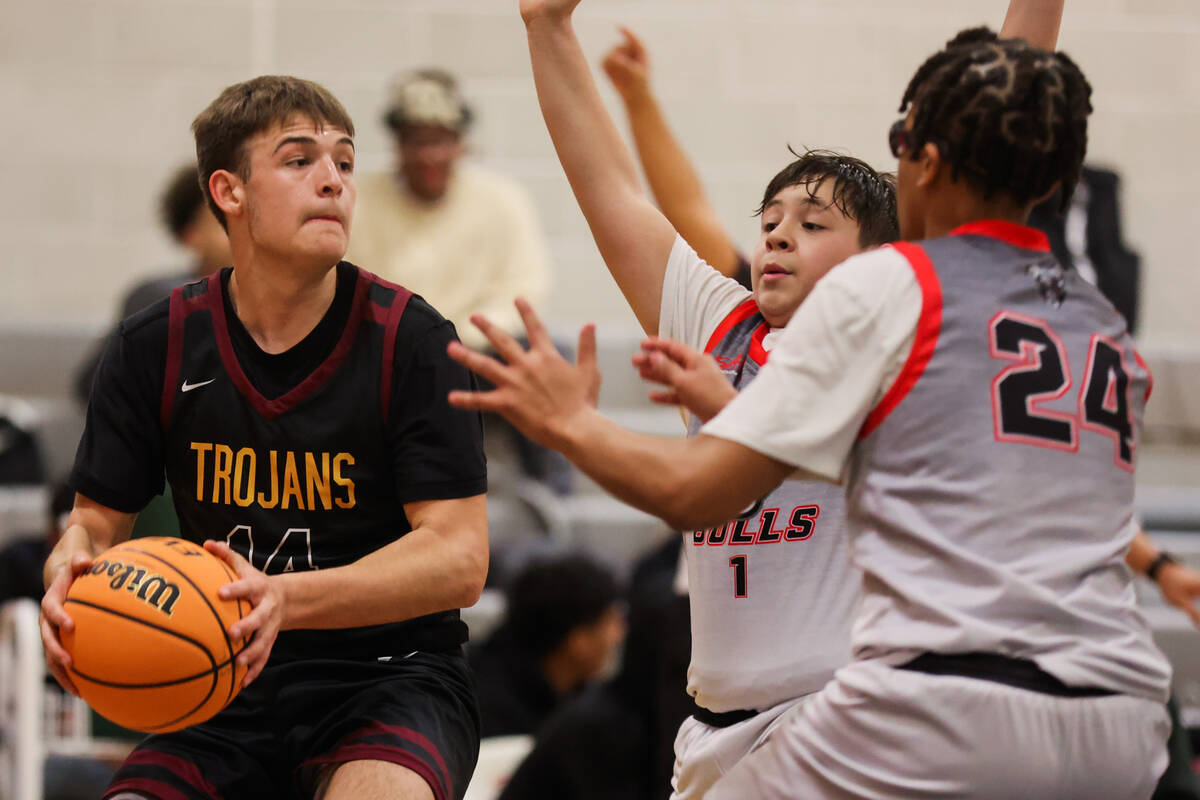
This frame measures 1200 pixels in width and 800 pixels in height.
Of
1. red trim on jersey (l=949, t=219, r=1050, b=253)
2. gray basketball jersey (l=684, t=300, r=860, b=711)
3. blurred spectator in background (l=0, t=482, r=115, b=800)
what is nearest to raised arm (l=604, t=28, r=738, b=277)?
gray basketball jersey (l=684, t=300, r=860, b=711)

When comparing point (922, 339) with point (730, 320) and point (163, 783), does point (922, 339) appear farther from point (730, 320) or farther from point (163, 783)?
point (163, 783)

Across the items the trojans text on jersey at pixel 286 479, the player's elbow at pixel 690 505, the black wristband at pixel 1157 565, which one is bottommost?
the black wristband at pixel 1157 565

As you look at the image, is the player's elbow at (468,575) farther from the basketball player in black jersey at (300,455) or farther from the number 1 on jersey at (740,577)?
the number 1 on jersey at (740,577)

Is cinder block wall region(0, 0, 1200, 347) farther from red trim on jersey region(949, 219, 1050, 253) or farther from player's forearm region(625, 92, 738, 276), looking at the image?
red trim on jersey region(949, 219, 1050, 253)

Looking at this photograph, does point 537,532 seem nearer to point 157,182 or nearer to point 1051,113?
point 157,182

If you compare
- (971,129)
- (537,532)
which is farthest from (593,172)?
(537,532)

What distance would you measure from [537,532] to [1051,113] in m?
5.27

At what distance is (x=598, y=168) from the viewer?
3.03 m

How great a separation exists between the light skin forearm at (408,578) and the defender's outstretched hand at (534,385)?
2.16 ft

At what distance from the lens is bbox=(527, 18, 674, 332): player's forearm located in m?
3.02

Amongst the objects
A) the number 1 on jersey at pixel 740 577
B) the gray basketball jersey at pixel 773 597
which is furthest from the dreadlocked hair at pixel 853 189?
the number 1 on jersey at pixel 740 577

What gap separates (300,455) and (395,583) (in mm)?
356

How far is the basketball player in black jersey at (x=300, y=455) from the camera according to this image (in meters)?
2.87

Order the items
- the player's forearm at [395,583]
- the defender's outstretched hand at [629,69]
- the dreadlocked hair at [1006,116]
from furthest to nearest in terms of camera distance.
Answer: the defender's outstretched hand at [629,69], the player's forearm at [395,583], the dreadlocked hair at [1006,116]
